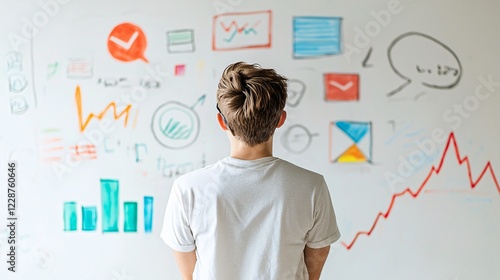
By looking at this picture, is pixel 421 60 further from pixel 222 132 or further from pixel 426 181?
pixel 222 132

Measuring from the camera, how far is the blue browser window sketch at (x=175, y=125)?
1717 millimetres

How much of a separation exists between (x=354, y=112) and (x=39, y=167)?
989 mm

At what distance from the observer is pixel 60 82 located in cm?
171

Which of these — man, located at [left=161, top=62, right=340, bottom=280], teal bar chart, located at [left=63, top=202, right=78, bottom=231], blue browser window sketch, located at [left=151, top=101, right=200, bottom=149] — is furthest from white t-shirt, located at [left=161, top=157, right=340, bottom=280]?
teal bar chart, located at [left=63, top=202, right=78, bottom=231]

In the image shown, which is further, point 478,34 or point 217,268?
point 478,34

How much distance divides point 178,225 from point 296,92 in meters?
0.72

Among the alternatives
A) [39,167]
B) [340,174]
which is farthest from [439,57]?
[39,167]

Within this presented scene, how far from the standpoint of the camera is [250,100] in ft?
3.52

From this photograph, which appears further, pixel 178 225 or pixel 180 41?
pixel 180 41

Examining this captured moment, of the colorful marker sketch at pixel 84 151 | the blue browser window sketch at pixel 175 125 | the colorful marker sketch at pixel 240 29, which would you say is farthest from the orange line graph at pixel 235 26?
the colorful marker sketch at pixel 84 151

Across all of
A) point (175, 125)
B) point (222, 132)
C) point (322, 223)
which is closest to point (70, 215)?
point (175, 125)

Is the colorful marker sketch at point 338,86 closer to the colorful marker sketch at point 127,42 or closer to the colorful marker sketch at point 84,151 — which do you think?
the colorful marker sketch at point 127,42

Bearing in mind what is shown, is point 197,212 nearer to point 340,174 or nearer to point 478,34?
point 340,174

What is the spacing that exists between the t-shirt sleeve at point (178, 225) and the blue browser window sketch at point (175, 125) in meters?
0.55
